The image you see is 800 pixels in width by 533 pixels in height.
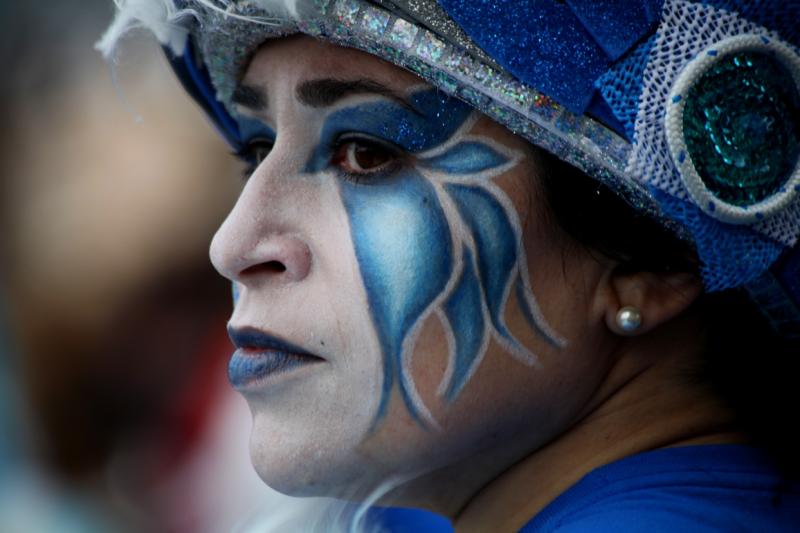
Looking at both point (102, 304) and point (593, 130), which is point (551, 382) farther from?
Answer: point (102, 304)

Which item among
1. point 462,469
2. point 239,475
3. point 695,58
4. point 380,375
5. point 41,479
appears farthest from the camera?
point 41,479

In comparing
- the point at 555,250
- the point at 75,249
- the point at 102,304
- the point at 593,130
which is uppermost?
the point at 75,249

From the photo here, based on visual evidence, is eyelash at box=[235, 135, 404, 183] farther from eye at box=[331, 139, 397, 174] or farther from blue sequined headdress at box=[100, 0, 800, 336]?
blue sequined headdress at box=[100, 0, 800, 336]

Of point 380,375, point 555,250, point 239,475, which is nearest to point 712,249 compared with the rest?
point 555,250

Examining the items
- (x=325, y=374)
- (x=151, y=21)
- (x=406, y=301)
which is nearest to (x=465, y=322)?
(x=406, y=301)

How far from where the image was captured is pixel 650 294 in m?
1.69

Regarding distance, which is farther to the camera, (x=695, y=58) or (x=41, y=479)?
(x=41, y=479)

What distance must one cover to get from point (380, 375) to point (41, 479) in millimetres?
2327

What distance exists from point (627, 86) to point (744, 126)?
0.65ft

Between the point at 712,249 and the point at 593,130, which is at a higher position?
the point at 593,130

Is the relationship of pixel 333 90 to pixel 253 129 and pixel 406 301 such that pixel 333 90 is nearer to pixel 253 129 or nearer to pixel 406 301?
pixel 253 129

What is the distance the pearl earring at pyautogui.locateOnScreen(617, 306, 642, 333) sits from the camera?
5.47 ft

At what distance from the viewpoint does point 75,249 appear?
12.4ft

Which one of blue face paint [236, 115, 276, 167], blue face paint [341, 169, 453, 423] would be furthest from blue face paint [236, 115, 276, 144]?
blue face paint [341, 169, 453, 423]
